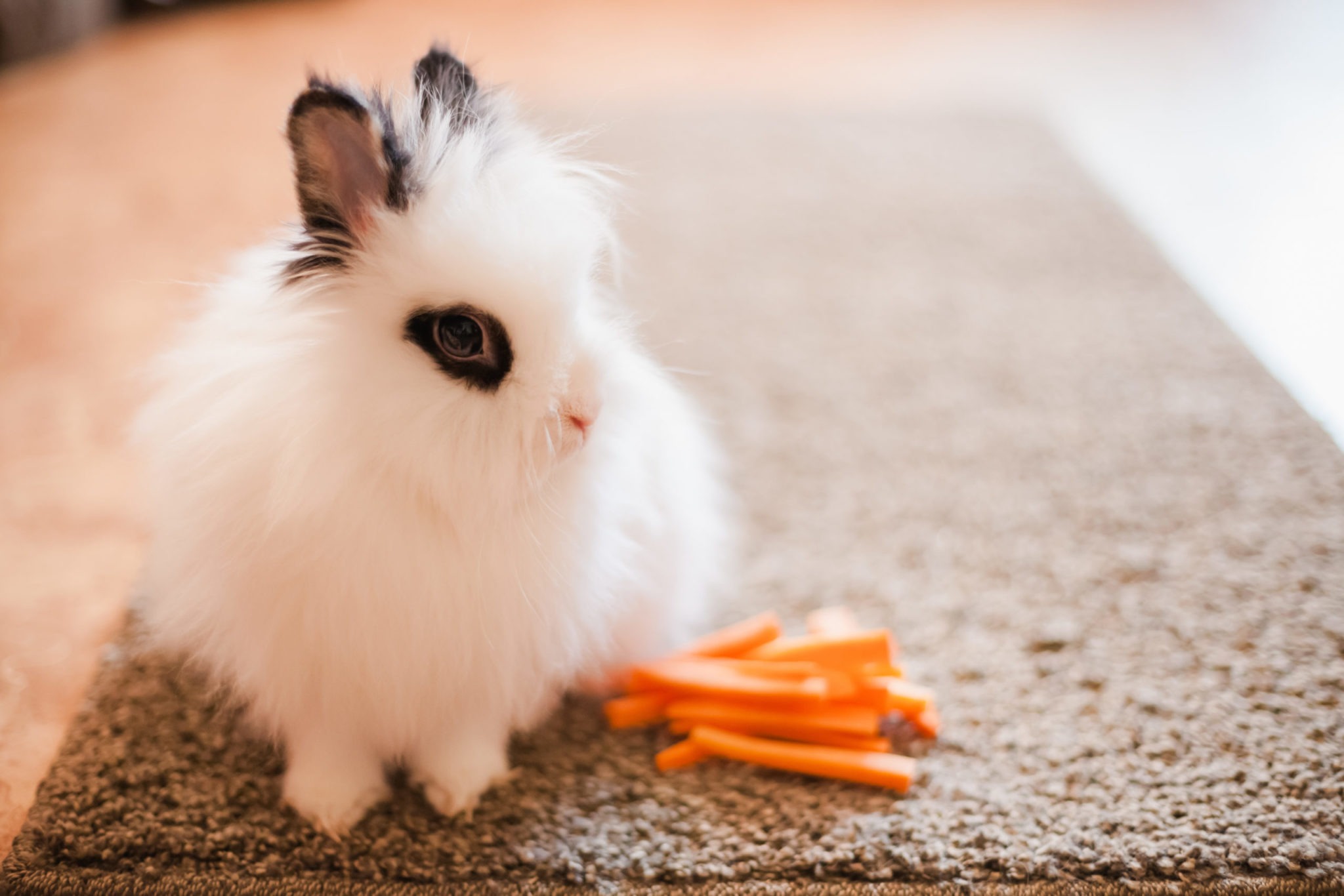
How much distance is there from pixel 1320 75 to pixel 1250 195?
1107 millimetres

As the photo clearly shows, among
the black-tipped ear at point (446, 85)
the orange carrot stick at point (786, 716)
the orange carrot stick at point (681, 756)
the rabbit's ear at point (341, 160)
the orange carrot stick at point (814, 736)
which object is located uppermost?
the black-tipped ear at point (446, 85)

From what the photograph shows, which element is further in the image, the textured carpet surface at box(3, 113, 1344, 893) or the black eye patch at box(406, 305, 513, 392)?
the textured carpet surface at box(3, 113, 1344, 893)

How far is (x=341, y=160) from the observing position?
2.71 feet

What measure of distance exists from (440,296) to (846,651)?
2.16ft

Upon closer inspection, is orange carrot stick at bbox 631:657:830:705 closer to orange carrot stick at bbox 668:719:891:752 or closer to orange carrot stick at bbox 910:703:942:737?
orange carrot stick at bbox 668:719:891:752

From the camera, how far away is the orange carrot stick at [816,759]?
113cm

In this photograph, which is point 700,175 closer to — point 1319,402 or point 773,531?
point 773,531

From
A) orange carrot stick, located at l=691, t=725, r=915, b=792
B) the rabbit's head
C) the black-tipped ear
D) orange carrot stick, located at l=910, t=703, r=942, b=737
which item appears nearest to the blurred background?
the black-tipped ear

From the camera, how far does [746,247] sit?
231cm

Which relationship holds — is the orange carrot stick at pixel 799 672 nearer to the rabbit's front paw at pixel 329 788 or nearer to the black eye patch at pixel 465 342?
the rabbit's front paw at pixel 329 788

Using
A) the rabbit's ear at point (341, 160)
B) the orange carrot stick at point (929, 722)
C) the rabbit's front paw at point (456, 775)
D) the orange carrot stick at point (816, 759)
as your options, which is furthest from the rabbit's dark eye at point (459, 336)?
the orange carrot stick at point (929, 722)

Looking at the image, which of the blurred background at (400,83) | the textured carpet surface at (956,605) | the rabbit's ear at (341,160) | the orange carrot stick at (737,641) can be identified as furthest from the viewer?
the blurred background at (400,83)

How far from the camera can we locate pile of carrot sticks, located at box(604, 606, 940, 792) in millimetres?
1153

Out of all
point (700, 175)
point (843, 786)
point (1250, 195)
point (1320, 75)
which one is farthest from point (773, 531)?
point (1320, 75)
